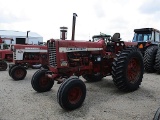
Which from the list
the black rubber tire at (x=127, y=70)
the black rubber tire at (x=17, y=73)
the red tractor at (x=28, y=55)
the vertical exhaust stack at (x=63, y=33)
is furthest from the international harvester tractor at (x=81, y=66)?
the red tractor at (x=28, y=55)

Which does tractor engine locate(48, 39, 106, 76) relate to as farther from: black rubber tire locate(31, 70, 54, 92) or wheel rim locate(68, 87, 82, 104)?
wheel rim locate(68, 87, 82, 104)

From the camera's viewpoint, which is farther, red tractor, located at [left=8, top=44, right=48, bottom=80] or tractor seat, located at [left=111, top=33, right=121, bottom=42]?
red tractor, located at [left=8, top=44, right=48, bottom=80]

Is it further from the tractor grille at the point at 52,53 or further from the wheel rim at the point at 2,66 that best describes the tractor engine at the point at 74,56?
the wheel rim at the point at 2,66

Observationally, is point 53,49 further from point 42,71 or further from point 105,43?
point 105,43

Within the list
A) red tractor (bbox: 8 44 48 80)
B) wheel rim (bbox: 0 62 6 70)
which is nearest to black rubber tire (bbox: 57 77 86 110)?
red tractor (bbox: 8 44 48 80)

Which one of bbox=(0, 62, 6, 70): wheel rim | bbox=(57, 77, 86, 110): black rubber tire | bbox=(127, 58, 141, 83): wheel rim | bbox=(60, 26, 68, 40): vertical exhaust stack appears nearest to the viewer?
bbox=(57, 77, 86, 110): black rubber tire

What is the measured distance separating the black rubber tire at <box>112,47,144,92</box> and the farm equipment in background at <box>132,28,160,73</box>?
3009mm

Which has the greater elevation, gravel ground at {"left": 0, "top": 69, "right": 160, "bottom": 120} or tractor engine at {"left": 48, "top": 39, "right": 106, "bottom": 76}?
tractor engine at {"left": 48, "top": 39, "right": 106, "bottom": 76}

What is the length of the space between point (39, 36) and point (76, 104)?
92.5 ft

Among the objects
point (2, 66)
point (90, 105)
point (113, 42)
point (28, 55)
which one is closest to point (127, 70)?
point (113, 42)

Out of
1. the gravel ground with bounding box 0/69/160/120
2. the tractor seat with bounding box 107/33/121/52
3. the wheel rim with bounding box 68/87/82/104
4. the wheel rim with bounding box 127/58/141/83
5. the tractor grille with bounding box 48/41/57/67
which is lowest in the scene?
the gravel ground with bounding box 0/69/160/120

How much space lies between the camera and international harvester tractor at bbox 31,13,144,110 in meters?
4.27

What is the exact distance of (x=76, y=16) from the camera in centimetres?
484

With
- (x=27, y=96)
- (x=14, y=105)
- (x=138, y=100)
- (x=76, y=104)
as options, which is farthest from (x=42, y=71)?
(x=138, y=100)
